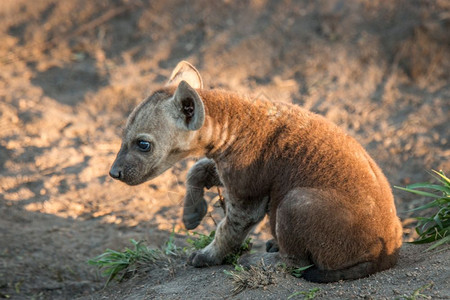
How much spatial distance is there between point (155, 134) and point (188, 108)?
351 millimetres

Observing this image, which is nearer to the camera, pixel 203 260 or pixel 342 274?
pixel 342 274

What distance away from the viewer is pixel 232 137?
5.13 m

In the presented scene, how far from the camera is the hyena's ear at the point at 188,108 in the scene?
187 inches

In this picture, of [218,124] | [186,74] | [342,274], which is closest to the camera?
[342,274]

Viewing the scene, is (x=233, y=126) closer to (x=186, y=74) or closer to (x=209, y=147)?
(x=209, y=147)

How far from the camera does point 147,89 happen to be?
10.4 meters

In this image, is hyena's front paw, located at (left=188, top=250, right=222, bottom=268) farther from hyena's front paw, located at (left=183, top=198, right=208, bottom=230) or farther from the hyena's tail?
the hyena's tail

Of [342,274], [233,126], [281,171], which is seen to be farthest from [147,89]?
[342,274]

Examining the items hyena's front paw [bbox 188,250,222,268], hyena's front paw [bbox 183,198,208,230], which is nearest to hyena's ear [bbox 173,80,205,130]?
hyena's front paw [bbox 183,198,208,230]

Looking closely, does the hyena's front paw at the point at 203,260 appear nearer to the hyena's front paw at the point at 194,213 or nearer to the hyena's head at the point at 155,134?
the hyena's front paw at the point at 194,213

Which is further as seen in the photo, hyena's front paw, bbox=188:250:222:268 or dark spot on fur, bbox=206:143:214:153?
hyena's front paw, bbox=188:250:222:268

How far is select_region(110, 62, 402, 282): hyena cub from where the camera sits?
15.5ft

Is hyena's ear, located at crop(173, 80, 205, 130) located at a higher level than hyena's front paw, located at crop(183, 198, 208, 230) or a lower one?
higher

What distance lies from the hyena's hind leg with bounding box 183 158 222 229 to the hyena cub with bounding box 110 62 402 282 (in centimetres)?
48
